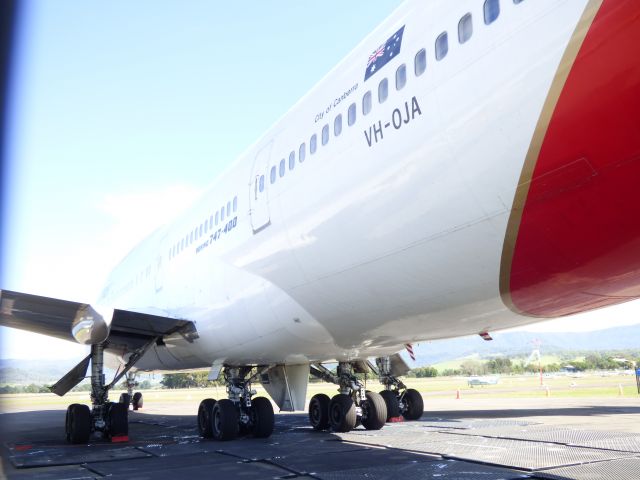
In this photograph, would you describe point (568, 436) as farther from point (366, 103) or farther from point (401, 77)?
point (401, 77)

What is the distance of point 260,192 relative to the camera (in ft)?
27.1

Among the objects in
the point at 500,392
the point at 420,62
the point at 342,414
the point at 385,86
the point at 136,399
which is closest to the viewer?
the point at 420,62

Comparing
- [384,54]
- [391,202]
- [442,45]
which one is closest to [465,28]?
[442,45]

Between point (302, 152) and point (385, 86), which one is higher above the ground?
point (302, 152)

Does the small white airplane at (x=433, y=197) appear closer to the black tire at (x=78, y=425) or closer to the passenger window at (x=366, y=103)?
the passenger window at (x=366, y=103)

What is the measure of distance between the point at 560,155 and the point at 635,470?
391cm

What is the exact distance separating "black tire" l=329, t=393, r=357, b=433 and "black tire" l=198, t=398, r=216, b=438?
2110mm

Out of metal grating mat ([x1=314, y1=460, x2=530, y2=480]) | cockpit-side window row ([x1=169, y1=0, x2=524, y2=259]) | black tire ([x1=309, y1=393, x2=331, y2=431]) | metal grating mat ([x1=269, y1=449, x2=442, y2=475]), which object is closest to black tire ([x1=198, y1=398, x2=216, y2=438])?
black tire ([x1=309, y1=393, x2=331, y2=431])

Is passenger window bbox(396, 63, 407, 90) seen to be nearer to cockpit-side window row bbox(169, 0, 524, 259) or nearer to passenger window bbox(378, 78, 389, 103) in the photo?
cockpit-side window row bbox(169, 0, 524, 259)

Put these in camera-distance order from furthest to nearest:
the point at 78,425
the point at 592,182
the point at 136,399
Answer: the point at 136,399 → the point at 78,425 → the point at 592,182

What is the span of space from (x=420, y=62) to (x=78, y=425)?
30.0 ft

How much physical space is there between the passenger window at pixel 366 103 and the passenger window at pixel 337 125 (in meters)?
0.46

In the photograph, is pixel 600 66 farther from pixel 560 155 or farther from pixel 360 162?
pixel 360 162

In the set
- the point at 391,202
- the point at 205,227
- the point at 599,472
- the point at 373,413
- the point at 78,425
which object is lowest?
the point at 599,472
